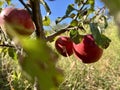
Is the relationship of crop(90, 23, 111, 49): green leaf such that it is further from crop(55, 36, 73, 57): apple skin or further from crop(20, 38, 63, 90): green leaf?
crop(20, 38, 63, 90): green leaf

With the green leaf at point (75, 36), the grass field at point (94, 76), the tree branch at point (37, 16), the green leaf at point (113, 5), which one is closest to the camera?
the green leaf at point (113, 5)

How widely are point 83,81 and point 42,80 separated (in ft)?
12.9

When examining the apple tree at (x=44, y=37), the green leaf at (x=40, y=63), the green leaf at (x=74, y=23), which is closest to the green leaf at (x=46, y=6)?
the apple tree at (x=44, y=37)

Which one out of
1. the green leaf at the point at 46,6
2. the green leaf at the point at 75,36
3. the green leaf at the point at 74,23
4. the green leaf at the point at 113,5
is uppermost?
the green leaf at the point at 46,6

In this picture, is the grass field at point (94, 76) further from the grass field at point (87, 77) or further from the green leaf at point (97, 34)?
the green leaf at point (97, 34)

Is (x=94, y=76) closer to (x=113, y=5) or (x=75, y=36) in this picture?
(x=75, y=36)

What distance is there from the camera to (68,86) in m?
3.91

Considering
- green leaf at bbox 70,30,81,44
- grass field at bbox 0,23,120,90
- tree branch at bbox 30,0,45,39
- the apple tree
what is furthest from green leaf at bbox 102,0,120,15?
grass field at bbox 0,23,120,90

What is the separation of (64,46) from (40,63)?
687 millimetres

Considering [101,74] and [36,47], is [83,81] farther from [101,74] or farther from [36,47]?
[36,47]

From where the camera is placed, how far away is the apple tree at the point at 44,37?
0.14 meters

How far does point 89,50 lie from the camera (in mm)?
803

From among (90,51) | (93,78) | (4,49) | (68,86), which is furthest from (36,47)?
(93,78)

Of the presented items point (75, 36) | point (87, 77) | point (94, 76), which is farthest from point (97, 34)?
point (94, 76)
